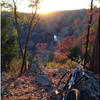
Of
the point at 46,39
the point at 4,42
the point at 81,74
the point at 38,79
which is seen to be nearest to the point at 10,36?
the point at 4,42

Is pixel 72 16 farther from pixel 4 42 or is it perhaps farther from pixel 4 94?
pixel 4 94

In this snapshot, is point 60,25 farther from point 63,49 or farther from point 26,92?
point 26,92

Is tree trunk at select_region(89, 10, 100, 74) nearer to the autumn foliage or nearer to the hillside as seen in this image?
the autumn foliage

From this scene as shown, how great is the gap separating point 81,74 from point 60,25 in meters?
81.0

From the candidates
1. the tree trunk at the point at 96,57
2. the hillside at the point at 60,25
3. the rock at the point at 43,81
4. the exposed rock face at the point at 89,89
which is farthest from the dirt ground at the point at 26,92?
the hillside at the point at 60,25

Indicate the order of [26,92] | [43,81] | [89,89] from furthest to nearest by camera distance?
[43,81], [26,92], [89,89]

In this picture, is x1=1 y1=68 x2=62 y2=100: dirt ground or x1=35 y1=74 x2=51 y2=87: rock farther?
x1=35 y1=74 x2=51 y2=87: rock

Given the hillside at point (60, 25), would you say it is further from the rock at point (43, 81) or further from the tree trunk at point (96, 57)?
the tree trunk at point (96, 57)

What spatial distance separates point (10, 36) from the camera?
682 inches

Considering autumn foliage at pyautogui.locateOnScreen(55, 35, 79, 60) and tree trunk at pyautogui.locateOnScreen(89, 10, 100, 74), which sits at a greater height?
tree trunk at pyautogui.locateOnScreen(89, 10, 100, 74)

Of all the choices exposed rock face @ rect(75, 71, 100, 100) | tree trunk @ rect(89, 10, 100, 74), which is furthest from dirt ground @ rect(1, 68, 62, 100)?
tree trunk @ rect(89, 10, 100, 74)

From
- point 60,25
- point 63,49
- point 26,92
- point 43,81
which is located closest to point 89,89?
point 26,92

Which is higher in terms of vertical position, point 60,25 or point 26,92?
point 60,25

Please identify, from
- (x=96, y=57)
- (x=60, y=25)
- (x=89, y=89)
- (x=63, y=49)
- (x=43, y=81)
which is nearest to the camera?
(x=89, y=89)
